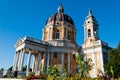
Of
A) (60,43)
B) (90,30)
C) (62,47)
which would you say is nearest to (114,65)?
(62,47)

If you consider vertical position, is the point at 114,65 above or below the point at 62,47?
below

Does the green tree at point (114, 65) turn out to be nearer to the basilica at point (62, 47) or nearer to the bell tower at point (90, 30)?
the basilica at point (62, 47)

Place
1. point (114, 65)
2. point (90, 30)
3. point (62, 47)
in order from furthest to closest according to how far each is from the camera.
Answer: point (90, 30) < point (62, 47) < point (114, 65)

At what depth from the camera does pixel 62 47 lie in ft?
132

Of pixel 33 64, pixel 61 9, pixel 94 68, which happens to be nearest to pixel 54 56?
pixel 33 64

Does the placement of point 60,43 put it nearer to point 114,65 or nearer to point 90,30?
point 90,30

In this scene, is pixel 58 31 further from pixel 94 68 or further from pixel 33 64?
pixel 94 68

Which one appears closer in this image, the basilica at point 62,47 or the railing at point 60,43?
the basilica at point 62,47

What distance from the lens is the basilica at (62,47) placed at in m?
37.2

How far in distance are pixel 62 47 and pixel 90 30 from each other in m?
9.73

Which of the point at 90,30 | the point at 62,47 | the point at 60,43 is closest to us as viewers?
the point at 62,47

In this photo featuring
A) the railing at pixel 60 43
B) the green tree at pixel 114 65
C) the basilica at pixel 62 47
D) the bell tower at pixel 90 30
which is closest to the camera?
the green tree at pixel 114 65

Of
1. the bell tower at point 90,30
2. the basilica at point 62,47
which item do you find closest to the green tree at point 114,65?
the basilica at point 62,47

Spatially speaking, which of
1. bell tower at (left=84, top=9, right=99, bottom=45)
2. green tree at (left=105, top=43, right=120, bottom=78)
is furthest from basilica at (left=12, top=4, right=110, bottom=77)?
green tree at (left=105, top=43, right=120, bottom=78)
